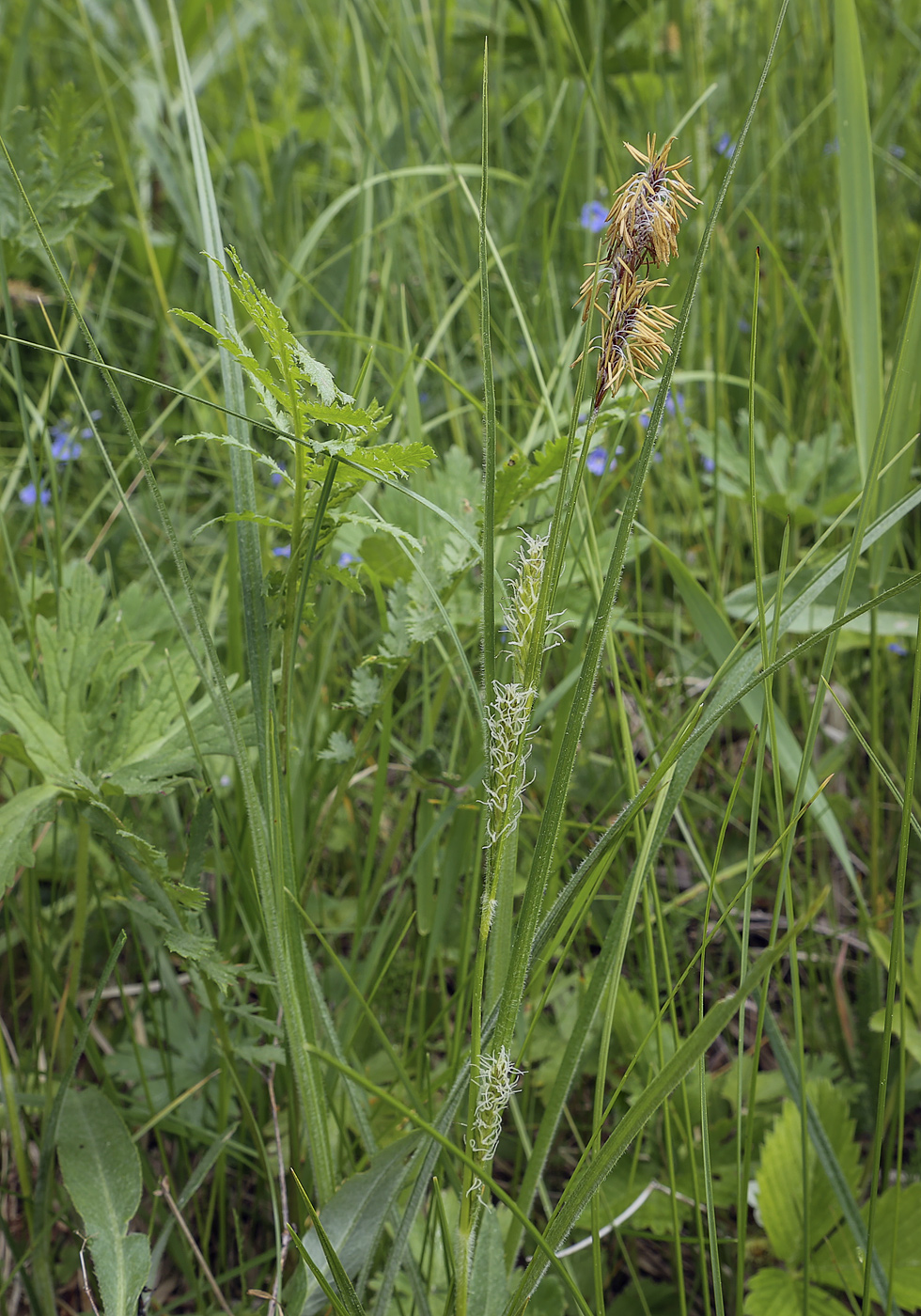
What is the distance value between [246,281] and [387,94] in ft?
7.19

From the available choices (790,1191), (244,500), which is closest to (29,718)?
(244,500)

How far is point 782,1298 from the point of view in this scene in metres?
1.05

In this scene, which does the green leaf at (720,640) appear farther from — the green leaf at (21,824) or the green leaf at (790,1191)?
the green leaf at (21,824)

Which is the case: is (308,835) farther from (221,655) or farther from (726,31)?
(726,31)

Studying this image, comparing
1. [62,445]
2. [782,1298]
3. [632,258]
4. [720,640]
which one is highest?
[62,445]

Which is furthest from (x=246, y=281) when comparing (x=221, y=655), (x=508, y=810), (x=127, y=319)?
(x=127, y=319)

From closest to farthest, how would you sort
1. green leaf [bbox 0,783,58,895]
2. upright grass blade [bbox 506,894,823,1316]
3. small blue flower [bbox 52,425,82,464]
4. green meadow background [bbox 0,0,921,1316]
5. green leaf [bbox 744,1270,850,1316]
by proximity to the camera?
upright grass blade [bbox 506,894,823,1316], green meadow background [bbox 0,0,921,1316], green leaf [bbox 0,783,58,895], green leaf [bbox 744,1270,850,1316], small blue flower [bbox 52,425,82,464]

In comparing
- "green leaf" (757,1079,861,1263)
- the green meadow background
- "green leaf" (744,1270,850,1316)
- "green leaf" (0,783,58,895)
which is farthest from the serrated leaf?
"green leaf" (0,783,58,895)

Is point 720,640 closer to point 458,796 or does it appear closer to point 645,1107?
point 458,796

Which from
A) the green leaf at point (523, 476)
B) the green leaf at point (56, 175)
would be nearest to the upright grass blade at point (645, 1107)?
the green leaf at point (523, 476)

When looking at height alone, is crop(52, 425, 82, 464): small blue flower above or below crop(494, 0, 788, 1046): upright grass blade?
above

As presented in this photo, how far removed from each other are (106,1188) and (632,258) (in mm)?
844

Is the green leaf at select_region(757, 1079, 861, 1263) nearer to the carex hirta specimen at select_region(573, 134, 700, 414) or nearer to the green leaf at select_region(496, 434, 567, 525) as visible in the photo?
the green leaf at select_region(496, 434, 567, 525)

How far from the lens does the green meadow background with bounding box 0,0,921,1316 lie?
688 millimetres
